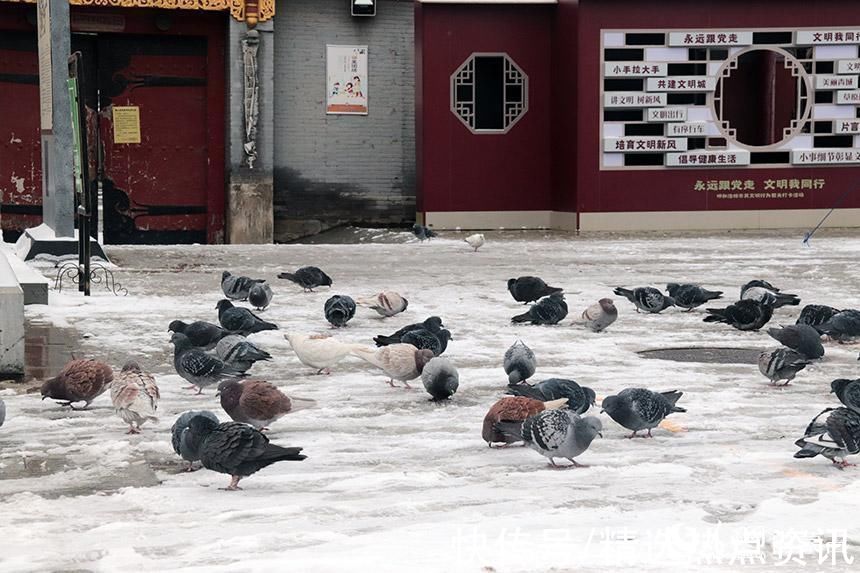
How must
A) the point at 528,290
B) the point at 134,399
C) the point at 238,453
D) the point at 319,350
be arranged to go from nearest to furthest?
the point at 238,453 < the point at 134,399 < the point at 319,350 < the point at 528,290

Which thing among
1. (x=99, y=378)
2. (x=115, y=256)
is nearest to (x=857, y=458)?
(x=99, y=378)

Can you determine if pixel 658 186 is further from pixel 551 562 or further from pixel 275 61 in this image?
pixel 551 562

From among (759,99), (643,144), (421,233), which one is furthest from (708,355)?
(759,99)

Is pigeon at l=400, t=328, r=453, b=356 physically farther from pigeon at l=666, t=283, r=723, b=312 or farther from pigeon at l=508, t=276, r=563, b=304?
pigeon at l=666, t=283, r=723, b=312

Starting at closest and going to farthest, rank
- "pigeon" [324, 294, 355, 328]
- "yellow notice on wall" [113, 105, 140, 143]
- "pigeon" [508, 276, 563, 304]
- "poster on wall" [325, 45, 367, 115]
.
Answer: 1. "pigeon" [324, 294, 355, 328]
2. "pigeon" [508, 276, 563, 304]
3. "yellow notice on wall" [113, 105, 140, 143]
4. "poster on wall" [325, 45, 367, 115]

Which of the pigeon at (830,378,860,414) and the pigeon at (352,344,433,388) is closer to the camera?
the pigeon at (830,378,860,414)

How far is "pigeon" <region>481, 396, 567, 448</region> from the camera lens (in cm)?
604

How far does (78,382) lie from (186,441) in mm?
1450

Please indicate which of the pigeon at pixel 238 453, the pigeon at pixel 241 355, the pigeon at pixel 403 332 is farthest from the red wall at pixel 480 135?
the pigeon at pixel 238 453

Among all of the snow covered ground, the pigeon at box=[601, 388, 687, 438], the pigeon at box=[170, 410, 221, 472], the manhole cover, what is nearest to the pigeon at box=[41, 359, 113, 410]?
the snow covered ground

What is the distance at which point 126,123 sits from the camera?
868 inches

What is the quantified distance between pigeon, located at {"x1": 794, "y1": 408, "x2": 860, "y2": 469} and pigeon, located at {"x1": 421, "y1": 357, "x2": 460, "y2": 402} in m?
2.05

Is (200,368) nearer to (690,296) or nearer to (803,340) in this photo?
(803,340)

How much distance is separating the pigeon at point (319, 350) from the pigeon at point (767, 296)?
3.98m
